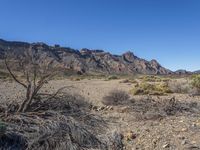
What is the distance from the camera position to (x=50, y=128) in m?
7.50

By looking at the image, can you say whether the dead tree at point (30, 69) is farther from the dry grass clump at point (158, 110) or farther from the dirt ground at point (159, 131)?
the dry grass clump at point (158, 110)

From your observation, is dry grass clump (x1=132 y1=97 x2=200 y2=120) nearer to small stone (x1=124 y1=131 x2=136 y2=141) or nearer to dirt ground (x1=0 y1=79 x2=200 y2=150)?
dirt ground (x1=0 y1=79 x2=200 y2=150)

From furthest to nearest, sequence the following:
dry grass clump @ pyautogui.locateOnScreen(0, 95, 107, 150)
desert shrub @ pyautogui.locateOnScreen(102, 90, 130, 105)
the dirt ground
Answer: desert shrub @ pyautogui.locateOnScreen(102, 90, 130, 105) < the dirt ground < dry grass clump @ pyautogui.locateOnScreen(0, 95, 107, 150)

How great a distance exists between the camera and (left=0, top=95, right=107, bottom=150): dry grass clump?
23.0 ft

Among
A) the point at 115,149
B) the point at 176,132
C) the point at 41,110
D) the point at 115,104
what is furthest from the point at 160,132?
the point at 115,104

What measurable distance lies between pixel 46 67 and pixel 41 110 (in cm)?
109

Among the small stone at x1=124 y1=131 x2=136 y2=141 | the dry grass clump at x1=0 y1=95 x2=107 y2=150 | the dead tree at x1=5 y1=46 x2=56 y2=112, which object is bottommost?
the small stone at x1=124 y1=131 x2=136 y2=141

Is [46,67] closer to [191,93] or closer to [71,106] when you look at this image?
[71,106]

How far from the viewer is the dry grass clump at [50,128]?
23.0 ft

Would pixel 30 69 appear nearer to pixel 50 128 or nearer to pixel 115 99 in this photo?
pixel 50 128

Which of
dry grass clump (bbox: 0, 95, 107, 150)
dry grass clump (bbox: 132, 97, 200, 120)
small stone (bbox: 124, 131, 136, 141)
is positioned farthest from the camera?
dry grass clump (bbox: 132, 97, 200, 120)

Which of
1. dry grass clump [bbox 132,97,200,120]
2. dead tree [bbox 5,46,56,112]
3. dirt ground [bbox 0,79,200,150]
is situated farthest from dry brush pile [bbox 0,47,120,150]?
dry grass clump [bbox 132,97,200,120]

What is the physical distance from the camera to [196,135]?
29.0ft

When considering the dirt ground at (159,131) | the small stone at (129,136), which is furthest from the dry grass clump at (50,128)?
the dirt ground at (159,131)
